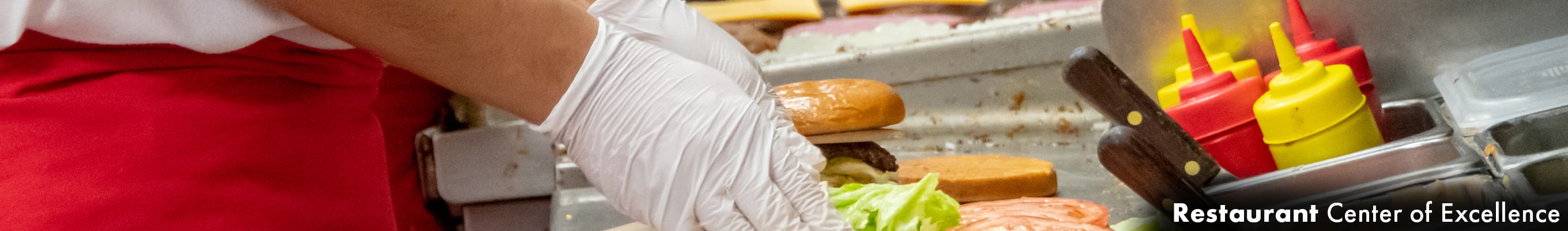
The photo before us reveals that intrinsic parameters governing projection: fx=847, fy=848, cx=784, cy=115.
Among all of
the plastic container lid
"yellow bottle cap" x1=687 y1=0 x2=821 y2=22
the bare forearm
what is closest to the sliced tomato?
the plastic container lid

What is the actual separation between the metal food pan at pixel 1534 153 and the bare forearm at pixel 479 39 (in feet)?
2.71

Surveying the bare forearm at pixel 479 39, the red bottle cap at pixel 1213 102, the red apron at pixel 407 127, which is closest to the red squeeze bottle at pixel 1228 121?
the red bottle cap at pixel 1213 102

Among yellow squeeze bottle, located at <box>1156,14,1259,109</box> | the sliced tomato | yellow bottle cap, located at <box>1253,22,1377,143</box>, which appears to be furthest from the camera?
the sliced tomato

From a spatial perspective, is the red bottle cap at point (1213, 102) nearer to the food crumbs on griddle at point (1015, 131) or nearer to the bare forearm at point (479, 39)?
the bare forearm at point (479, 39)

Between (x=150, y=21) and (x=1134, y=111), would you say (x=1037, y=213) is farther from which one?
(x=150, y=21)

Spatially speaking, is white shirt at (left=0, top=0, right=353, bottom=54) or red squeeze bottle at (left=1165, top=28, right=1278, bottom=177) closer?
white shirt at (left=0, top=0, right=353, bottom=54)

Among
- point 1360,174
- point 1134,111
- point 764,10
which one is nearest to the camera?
point 1360,174

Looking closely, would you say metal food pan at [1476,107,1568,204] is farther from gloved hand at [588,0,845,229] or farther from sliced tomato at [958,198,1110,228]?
gloved hand at [588,0,845,229]

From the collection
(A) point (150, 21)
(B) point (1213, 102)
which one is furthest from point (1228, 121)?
(A) point (150, 21)

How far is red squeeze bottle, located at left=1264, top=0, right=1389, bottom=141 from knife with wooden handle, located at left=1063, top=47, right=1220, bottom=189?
16cm

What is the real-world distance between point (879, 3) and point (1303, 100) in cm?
134

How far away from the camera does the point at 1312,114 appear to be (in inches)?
34.2

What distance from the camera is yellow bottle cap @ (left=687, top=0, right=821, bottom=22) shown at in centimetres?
226

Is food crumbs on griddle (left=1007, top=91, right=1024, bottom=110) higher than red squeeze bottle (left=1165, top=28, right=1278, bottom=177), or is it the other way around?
red squeeze bottle (left=1165, top=28, right=1278, bottom=177)
